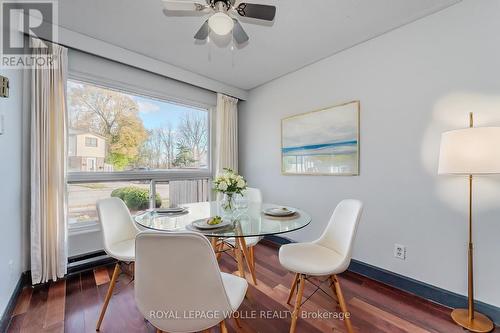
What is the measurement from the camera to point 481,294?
164cm

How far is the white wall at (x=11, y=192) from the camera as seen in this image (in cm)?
152

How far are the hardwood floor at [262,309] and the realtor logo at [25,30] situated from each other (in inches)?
74.5

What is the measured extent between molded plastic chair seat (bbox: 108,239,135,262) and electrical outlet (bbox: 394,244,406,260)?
229 centimetres

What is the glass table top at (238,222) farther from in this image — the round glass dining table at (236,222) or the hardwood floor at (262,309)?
the hardwood floor at (262,309)

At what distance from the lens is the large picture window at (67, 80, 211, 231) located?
7.91 ft

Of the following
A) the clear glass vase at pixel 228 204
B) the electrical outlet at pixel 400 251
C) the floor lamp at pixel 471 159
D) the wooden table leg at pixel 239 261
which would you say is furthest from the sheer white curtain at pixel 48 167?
the floor lamp at pixel 471 159

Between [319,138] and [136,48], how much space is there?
7.79ft

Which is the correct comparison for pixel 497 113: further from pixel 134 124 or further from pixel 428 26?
pixel 134 124

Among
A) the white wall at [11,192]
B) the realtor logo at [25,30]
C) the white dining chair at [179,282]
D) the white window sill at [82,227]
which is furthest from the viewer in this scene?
the white window sill at [82,227]

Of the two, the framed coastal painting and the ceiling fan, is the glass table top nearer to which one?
the framed coastal painting

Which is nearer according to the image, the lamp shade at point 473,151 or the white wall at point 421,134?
the lamp shade at point 473,151

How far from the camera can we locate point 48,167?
2.05 metres

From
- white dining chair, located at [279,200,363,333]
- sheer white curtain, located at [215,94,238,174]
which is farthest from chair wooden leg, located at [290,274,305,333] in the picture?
sheer white curtain, located at [215,94,238,174]

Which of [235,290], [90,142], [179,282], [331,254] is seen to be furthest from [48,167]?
[331,254]
